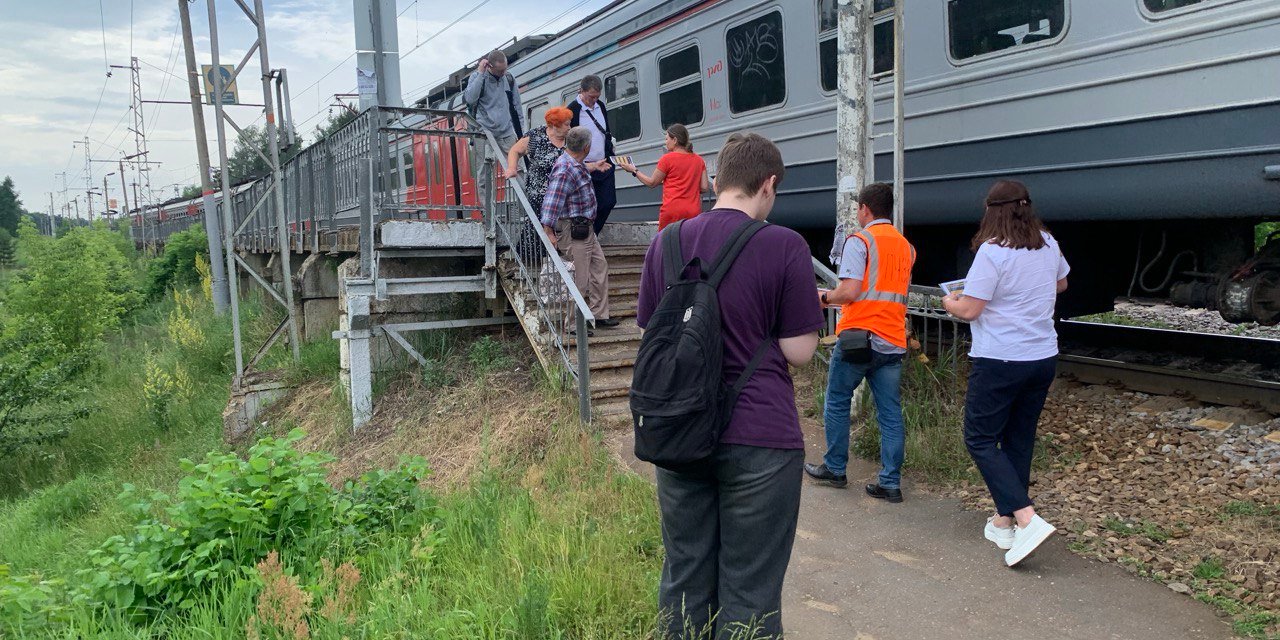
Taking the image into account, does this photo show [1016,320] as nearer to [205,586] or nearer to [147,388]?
[205,586]

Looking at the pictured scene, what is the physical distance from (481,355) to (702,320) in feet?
19.2

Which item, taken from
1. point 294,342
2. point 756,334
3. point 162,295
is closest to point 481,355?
point 294,342

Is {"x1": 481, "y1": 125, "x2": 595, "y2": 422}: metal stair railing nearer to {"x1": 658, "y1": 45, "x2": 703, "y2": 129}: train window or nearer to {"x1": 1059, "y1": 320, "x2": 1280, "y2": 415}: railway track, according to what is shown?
{"x1": 658, "y1": 45, "x2": 703, "y2": 129}: train window

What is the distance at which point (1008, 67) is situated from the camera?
624cm

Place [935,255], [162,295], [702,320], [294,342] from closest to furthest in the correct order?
1. [702,320]
2. [935,255]
3. [294,342]
4. [162,295]

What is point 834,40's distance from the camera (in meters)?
7.57

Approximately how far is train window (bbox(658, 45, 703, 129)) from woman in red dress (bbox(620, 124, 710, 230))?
2221 mm

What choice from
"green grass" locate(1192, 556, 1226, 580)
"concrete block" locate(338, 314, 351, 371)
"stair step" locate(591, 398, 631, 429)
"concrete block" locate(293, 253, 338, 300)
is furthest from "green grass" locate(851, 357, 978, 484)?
"concrete block" locate(293, 253, 338, 300)

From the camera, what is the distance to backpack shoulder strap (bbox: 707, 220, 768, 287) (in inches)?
103

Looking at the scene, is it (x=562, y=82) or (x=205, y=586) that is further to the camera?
(x=562, y=82)

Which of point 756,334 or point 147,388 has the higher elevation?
point 756,334

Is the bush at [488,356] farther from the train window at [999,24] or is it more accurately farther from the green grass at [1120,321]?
the green grass at [1120,321]

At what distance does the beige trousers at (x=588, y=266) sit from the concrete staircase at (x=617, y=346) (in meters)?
0.25

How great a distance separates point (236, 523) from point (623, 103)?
733cm
